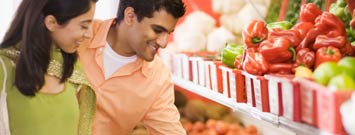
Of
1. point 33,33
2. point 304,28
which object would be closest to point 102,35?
point 33,33

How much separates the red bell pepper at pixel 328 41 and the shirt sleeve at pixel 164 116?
Answer: 0.75m

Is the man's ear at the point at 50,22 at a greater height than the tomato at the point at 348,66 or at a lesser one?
greater

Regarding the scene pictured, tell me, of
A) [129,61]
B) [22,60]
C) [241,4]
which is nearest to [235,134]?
[241,4]

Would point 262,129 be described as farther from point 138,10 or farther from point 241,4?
point 138,10

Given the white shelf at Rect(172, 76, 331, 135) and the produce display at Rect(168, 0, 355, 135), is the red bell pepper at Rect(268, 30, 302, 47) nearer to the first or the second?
the produce display at Rect(168, 0, 355, 135)

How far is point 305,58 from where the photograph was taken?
212cm

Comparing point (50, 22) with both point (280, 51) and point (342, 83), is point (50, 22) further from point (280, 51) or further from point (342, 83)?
point (342, 83)

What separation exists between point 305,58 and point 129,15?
753 mm

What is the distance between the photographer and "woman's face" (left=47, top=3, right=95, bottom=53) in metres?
2.04

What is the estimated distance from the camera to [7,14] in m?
2.76

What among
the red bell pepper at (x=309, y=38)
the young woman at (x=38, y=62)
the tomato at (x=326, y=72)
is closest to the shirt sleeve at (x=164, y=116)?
the young woman at (x=38, y=62)

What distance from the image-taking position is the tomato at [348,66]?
72.1 inches

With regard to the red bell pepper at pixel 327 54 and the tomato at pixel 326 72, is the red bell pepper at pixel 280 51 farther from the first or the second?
the tomato at pixel 326 72

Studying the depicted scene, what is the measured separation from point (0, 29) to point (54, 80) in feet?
2.41
